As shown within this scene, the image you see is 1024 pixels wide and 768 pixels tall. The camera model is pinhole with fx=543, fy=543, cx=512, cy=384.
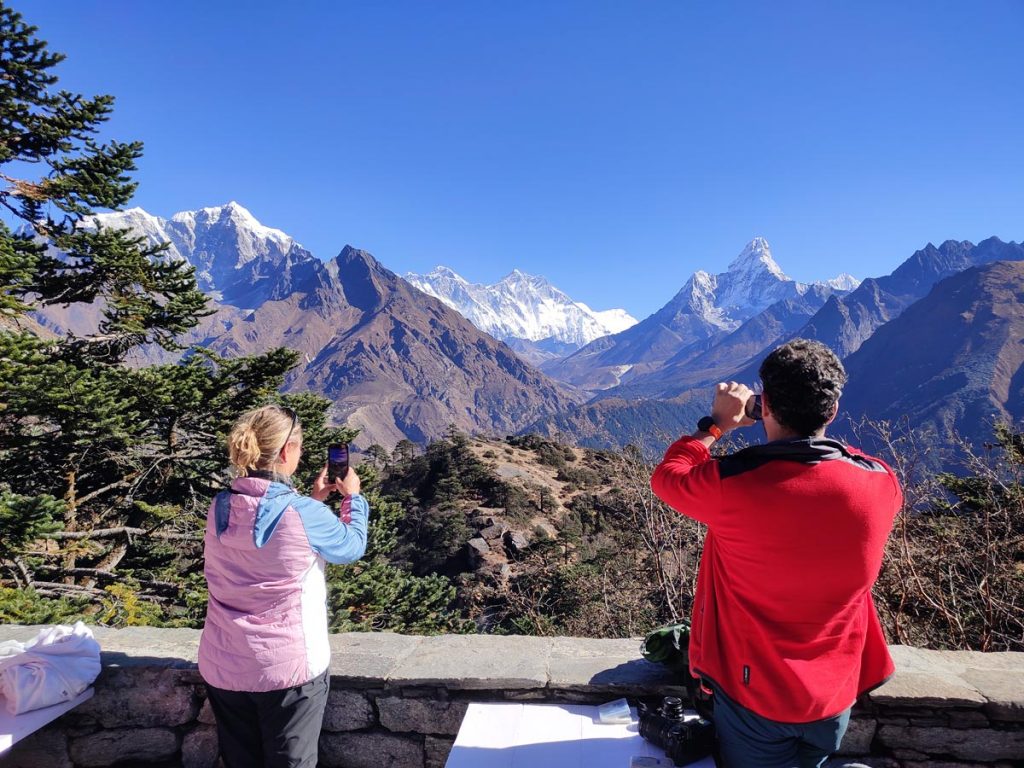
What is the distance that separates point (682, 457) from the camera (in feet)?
5.57

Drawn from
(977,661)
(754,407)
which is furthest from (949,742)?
(754,407)

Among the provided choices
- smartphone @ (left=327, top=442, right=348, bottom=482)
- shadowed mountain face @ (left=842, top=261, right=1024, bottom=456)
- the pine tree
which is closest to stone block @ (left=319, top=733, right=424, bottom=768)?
smartphone @ (left=327, top=442, right=348, bottom=482)

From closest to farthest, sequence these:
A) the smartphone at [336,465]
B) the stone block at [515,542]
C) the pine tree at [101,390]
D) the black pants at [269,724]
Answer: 1. the black pants at [269,724]
2. the smartphone at [336,465]
3. the pine tree at [101,390]
4. the stone block at [515,542]

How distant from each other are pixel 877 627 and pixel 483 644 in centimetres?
179

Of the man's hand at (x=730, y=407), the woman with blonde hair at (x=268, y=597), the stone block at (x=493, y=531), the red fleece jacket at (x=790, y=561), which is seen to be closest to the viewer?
the red fleece jacket at (x=790, y=561)

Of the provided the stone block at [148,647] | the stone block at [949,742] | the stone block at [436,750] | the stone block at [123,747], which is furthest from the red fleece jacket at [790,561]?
the stone block at [123,747]

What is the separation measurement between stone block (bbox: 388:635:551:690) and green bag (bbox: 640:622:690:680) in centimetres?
48

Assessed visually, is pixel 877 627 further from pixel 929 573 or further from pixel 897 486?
pixel 929 573

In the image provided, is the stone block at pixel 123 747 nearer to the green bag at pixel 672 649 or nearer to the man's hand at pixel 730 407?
the green bag at pixel 672 649

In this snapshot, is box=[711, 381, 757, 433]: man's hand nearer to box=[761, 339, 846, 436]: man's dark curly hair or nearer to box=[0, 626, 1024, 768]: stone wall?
box=[761, 339, 846, 436]: man's dark curly hair

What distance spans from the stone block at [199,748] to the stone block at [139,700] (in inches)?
3.8

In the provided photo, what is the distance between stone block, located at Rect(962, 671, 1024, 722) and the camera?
7.14 ft

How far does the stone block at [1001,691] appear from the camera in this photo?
85.7 inches

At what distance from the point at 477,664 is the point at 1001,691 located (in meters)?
2.19
